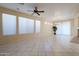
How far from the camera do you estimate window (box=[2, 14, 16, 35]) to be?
4.08 metres

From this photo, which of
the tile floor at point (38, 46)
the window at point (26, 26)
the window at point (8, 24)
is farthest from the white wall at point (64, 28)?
the window at point (8, 24)

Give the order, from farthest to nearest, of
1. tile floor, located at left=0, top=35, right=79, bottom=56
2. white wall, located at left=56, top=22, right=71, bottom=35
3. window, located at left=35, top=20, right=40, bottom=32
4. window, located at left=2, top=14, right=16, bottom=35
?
white wall, located at left=56, top=22, right=71, bottom=35 → window, located at left=35, top=20, right=40, bottom=32 → window, located at left=2, top=14, right=16, bottom=35 → tile floor, located at left=0, top=35, right=79, bottom=56

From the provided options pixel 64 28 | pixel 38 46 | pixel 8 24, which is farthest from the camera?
pixel 64 28

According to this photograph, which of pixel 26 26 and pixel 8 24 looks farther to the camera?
pixel 26 26

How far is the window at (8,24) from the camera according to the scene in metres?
4.08

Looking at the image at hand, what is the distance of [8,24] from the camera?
4.19 metres

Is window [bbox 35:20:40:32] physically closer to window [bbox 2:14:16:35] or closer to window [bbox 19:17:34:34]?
window [bbox 19:17:34:34]

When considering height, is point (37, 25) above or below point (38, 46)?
above

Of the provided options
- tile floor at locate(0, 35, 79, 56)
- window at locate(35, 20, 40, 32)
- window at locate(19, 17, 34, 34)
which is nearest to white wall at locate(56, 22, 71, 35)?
tile floor at locate(0, 35, 79, 56)

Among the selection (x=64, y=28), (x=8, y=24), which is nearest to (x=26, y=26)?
(x=8, y=24)

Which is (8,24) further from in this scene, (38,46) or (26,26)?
(38,46)

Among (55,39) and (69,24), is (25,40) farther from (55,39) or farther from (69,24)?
(69,24)

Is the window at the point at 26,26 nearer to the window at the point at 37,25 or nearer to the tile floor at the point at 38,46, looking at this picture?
the window at the point at 37,25

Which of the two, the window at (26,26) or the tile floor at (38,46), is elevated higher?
the window at (26,26)
